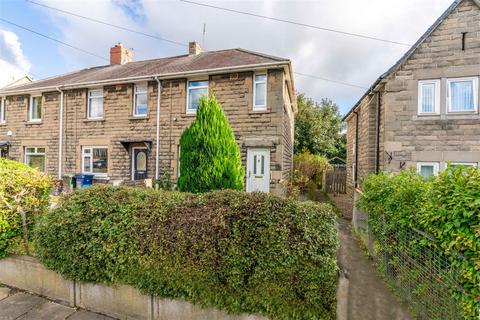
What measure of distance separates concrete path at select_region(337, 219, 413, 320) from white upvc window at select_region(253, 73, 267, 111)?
6489mm

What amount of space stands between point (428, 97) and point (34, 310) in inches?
415

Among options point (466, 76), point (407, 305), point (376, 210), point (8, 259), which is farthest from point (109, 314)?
point (466, 76)

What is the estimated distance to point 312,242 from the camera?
8.59ft

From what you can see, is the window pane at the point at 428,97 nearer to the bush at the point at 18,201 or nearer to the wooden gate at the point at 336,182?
the wooden gate at the point at 336,182

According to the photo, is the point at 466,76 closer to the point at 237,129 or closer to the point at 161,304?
the point at 237,129

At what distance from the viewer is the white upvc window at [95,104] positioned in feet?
40.8

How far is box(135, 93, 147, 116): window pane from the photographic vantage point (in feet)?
38.5

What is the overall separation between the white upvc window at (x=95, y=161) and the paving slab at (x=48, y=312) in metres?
9.57

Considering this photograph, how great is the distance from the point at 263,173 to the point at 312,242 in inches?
282

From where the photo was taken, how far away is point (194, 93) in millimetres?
10930

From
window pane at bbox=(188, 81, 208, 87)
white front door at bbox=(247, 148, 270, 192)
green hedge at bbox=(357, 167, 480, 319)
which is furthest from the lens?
window pane at bbox=(188, 81, 208, 87)

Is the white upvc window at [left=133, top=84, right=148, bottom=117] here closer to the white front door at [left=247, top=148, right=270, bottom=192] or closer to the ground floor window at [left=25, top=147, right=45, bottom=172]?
the white front door at [left=247, top=148, right=270, bottom=192]

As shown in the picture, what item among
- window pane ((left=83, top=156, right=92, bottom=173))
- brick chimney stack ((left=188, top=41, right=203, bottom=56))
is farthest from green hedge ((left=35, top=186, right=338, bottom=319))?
brick chimney stack ((left=188, top=41, right=203, bottom=56))

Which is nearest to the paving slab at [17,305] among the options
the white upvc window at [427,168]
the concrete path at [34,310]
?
the concrete path at [34,310]
